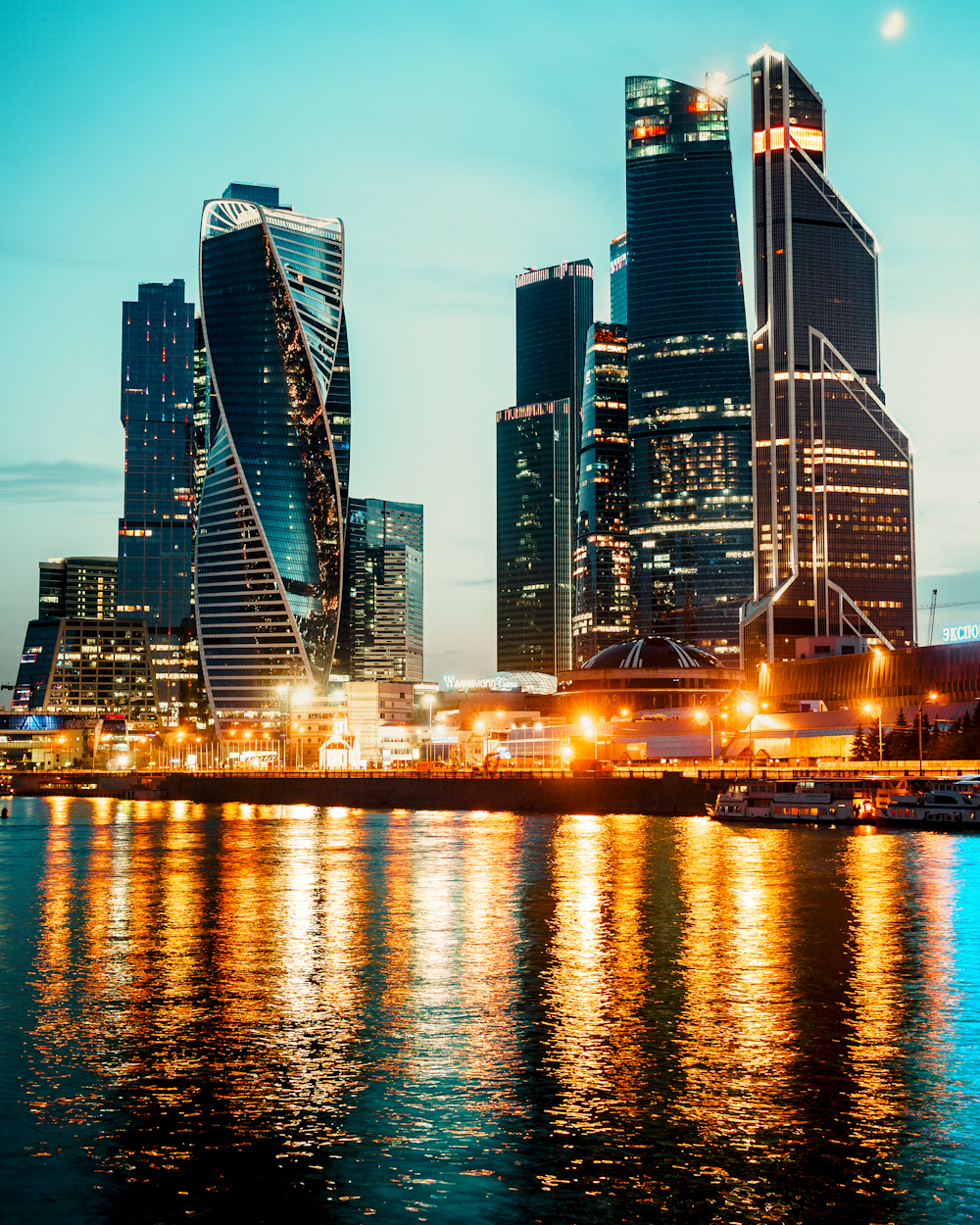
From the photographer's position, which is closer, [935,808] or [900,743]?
[935,808]

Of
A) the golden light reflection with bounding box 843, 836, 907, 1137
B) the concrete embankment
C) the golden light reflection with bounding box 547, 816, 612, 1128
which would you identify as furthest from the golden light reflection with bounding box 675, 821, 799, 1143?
the concrete embankment

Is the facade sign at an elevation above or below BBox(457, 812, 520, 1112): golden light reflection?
above

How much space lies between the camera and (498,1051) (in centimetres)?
3781

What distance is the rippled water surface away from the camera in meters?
26.9

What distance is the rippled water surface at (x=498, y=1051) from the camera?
88.3ft

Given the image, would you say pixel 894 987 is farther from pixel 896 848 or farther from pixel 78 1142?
pixel 896 848

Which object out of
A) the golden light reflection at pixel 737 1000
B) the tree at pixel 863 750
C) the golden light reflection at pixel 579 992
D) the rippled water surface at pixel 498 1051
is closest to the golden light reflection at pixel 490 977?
the rippled water surface at pixel 498 1051

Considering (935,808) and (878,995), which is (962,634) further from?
(878,995)

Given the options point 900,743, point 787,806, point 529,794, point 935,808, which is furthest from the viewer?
point 529,794

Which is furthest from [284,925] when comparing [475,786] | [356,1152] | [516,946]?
[475,786]

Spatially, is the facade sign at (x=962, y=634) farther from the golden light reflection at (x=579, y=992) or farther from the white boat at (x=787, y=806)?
the golden light reflection at (x=579, y=992)

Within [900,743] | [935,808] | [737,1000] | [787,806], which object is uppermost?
[900,743]

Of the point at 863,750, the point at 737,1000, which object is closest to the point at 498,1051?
the point at 737,1000

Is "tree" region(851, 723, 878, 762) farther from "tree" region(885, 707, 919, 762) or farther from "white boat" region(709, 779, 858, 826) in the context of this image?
"white boat" region(709, 779, 858, 826)
